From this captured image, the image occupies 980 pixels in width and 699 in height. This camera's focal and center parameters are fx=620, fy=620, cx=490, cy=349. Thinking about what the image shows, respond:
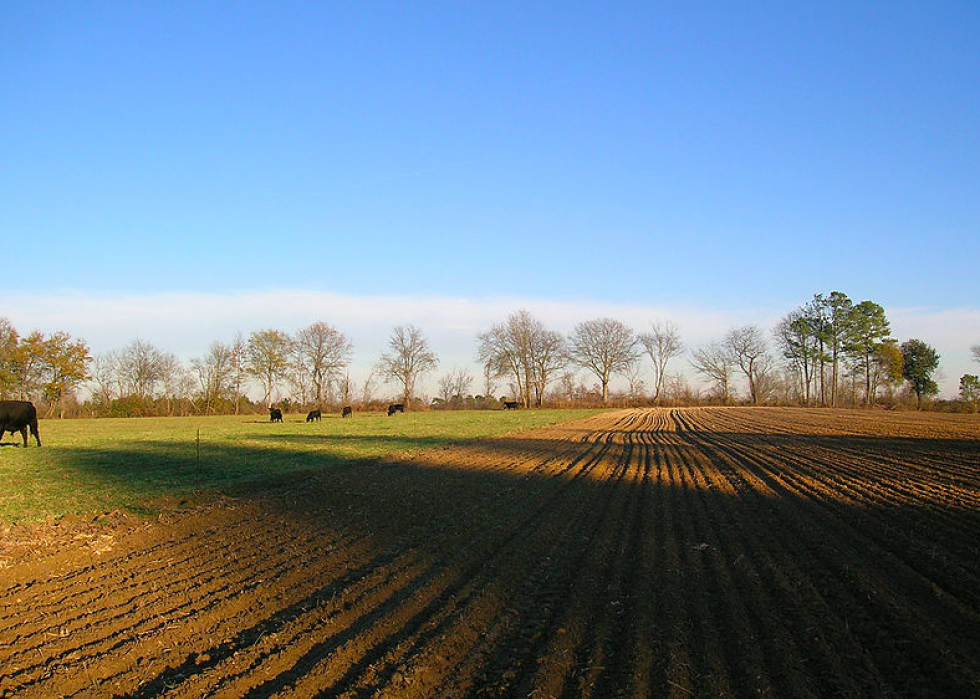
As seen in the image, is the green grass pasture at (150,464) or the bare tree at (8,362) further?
the bare tree at (8,362)

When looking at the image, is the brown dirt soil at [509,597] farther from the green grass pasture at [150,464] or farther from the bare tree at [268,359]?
the bare tree at [268,359]

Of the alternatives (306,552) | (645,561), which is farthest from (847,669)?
(306,552)

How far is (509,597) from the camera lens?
6465 mm

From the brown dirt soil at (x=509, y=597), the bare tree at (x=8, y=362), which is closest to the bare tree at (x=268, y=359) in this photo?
the bare tree at (x=8, y=362)

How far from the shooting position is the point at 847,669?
4.78m

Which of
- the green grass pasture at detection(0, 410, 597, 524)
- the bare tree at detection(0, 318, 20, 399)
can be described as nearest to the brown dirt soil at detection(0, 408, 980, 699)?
the green grass pasture at detection(0, 410, 597, 524)

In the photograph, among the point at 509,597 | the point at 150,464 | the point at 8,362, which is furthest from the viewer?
the point at 8,362

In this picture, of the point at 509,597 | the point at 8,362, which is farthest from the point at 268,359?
the point at 509,597

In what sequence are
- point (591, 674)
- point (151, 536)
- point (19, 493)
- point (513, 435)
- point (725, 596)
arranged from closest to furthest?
point (591, 674) → point (725, 596) → point (151, 536) → point (19, 493) → point (513, 435)

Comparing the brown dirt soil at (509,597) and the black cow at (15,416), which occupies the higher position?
the black cow at (15,416)

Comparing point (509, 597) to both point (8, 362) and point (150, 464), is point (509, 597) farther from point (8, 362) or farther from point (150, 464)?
point (8, 362)

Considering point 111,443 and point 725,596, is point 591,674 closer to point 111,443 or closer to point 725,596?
point 725,596

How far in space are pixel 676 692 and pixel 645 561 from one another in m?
3.43

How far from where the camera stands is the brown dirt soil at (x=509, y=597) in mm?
4680
